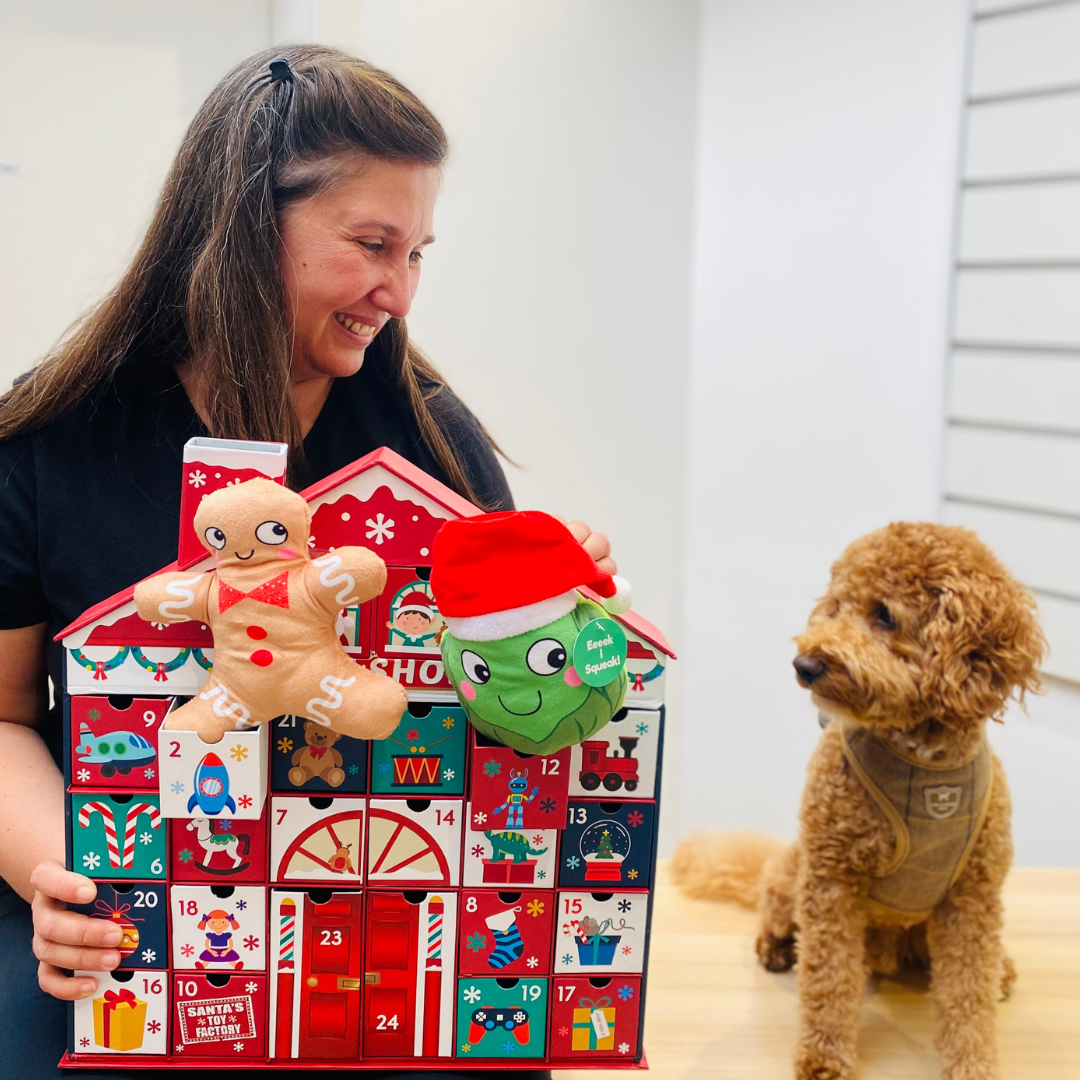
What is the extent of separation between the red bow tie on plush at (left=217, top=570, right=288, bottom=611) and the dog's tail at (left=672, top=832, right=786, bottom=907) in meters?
0.80

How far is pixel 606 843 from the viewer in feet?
2.39

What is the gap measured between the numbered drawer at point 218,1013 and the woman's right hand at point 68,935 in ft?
0.17

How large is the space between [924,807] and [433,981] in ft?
1.44

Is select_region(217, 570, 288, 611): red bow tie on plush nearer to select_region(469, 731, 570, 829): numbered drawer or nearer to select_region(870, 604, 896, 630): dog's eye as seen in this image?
select_region(469, 731, 570, 829): numbered drawer

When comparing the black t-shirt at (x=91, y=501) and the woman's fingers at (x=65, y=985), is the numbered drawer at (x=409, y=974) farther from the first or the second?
the black t-shirt at (x=91, y=501)

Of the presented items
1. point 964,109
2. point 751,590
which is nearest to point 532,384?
point 751,590

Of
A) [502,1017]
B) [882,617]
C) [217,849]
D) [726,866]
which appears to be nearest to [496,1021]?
[502,1017]

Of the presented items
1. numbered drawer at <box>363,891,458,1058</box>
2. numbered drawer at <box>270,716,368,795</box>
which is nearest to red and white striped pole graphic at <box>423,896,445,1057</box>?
numbered drawer at <box>363,891,458,1058</box>

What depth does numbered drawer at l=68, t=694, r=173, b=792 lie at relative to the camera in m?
0.69

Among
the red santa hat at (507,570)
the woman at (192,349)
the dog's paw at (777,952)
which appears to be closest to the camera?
the red santa hat at (507,570)

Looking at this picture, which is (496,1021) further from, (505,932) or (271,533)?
(271,533)

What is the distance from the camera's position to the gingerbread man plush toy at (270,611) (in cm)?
62

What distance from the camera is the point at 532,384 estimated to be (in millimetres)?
2010

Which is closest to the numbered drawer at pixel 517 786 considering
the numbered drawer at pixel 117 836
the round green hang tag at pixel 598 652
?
the round green hang tag at pixel 598 652
